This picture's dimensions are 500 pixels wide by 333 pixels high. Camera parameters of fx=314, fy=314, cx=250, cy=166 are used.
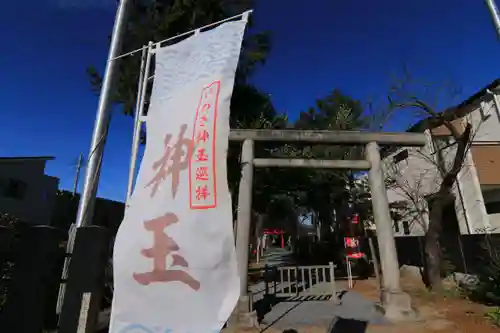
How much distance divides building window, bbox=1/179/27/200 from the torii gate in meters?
17.4

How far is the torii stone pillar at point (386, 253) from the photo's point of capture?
761 cm

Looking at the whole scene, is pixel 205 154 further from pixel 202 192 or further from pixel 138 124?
pixel 138 124

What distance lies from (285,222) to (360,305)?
34906 millimetres

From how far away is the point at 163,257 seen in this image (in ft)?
7.95

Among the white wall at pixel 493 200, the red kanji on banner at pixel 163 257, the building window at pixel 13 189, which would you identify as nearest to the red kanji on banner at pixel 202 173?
the red kanji on banner at pixel 163 257

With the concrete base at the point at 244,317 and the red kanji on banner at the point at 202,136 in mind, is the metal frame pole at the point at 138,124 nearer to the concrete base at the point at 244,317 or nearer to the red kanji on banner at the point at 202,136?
the red kanji on banner at the point at 202,136

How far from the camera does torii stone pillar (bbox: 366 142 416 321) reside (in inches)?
300

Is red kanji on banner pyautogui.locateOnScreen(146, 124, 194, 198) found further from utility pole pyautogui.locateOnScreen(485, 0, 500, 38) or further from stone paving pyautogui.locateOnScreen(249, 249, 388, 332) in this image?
utility pole pyautogui.locateOnScreen(485, 0, 500, 38)

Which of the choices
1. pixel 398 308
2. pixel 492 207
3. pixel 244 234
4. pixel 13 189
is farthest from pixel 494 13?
pixel 13 189

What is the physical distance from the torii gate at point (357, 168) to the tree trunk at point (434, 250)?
296 cm

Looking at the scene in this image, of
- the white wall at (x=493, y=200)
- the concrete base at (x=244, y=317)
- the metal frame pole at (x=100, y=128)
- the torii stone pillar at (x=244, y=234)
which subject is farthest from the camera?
the white wall at (x=493, y=200)

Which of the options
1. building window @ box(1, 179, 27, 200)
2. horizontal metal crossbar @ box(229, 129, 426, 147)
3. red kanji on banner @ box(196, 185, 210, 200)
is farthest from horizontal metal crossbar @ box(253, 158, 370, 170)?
building window @ box(1, 179, 27, 200)

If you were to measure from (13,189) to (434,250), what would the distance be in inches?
885

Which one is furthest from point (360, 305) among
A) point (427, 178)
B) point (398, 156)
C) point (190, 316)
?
point (398, 156)
